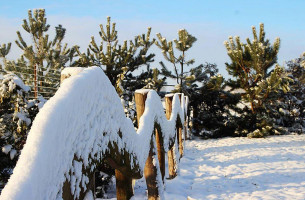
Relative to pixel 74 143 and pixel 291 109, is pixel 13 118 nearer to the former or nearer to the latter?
pixel 74 143

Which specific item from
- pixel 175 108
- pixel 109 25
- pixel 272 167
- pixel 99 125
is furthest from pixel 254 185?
pixel 109 25

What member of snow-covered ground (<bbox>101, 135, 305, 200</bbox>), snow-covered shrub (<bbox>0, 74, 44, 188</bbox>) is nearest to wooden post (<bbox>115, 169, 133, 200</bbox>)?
snow-covered ground (<bbox>101, 135, 305, 200</bbox>)

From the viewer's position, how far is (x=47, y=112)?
967 mm

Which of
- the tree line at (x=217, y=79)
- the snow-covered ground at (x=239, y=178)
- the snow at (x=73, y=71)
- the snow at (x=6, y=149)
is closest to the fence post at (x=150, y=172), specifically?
the snow-covered ground at (x=239, y=178)

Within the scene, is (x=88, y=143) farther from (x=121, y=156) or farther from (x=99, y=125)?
(x=121, y=156)

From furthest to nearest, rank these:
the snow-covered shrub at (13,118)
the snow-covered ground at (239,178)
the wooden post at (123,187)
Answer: the snow-covered ground at (239,178) < the snow-covered shrub at (13,118) < the wooden post at (123,187)

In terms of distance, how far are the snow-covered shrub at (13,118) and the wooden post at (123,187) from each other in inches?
86.7

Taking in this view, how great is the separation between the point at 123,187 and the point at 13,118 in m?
2.37

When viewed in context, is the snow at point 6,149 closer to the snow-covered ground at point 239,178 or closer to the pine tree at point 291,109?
the snow-covered ground at point 239,178

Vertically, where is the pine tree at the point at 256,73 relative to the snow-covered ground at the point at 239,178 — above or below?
above

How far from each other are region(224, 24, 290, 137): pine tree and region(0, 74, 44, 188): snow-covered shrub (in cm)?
1019

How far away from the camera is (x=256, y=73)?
1339 centimetres

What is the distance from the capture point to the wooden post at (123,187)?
7.22 feet

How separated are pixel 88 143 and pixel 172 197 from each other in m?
2.98
